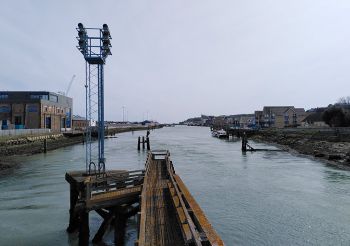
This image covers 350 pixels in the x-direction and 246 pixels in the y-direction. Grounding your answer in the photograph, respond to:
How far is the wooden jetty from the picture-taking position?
1028 centimetres

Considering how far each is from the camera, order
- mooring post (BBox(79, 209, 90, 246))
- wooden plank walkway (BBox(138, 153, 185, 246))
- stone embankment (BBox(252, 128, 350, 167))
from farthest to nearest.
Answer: stone embankment (BBox(252, 128, 350, 167)) → mooring post (BBox(79, 209, 90, 246)) → wooden plank walkway (BBox(138, 153, 185, 246))

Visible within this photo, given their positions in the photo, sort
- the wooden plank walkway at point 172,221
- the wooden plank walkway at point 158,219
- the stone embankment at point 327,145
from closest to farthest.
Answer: the wooden plank walkway at point 172,221, the wooden plank walkway at point 158,219, the stone embankment at point 327,145

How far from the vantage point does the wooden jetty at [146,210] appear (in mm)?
10281

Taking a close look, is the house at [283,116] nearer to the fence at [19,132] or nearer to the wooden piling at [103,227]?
the fence at [19,132]

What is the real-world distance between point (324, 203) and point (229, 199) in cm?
679

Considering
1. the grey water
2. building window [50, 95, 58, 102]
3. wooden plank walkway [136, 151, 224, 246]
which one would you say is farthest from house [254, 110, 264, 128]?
wooden plank walkway [136, 151, 224, 246]

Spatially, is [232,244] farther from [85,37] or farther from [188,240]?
[85,37]

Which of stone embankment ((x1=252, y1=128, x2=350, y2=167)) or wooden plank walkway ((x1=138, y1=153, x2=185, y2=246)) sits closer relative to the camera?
wooden plank walkway ((x1=138, y1=153, x2=185, y2=246))

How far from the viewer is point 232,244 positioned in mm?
15727

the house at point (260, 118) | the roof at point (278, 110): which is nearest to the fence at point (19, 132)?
the roof at point (278, 110)

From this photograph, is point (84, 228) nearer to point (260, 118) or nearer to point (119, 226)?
point (119, 226)

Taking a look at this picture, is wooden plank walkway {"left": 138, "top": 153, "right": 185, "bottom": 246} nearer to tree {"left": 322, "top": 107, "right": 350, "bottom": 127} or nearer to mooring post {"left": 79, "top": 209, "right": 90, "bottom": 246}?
mooring post {"left": 79, "top": 209, "right": 90, "bottom": 246}

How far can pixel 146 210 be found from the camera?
43.9 feet

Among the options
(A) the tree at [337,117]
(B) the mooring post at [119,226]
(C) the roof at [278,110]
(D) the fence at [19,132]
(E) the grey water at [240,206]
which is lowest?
(E) the grey water at [240,206]
